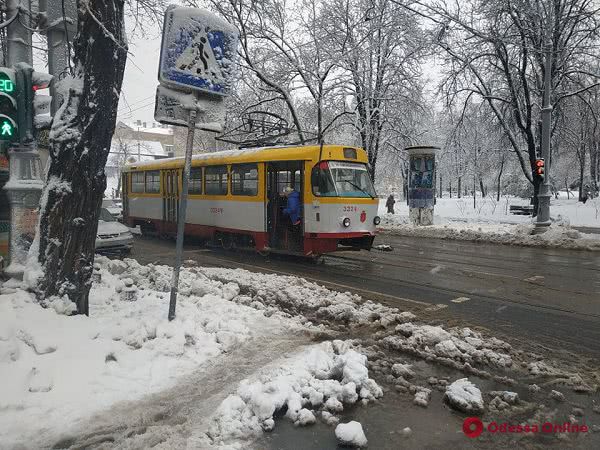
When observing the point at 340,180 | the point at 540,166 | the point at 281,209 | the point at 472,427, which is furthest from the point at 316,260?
the point at 540,166

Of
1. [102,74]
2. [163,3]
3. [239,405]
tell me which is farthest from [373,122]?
[239,405]

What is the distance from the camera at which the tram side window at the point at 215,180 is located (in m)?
13.5

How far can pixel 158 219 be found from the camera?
1694cm

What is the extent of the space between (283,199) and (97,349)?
806 centimetres

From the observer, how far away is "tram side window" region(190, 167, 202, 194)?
14.6m

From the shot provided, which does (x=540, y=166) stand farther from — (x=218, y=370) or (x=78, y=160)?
(x=78, y=160)

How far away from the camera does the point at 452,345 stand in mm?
5102

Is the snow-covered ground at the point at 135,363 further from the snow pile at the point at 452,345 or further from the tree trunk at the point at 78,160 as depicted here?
the snow pile at the point at 452,345

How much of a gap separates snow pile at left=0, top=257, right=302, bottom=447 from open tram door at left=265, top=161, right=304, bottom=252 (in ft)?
17.8

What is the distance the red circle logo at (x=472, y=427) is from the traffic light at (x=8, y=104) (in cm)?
589

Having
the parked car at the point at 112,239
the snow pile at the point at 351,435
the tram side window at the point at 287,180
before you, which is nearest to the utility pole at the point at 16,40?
the parked car at the point at 112,239

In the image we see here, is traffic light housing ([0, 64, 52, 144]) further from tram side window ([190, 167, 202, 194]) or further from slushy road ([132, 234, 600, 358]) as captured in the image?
tram side window ([190, 167, 202, 194])

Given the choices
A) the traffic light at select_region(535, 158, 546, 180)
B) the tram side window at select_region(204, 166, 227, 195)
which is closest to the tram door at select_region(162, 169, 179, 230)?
the tram side window at select_region(204, 166, 227, 195)

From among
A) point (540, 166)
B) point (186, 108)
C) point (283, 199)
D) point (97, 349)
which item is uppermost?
point (540, 166)
